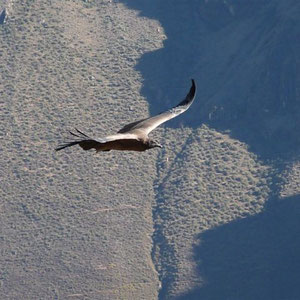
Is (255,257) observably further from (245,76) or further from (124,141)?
(124,141)

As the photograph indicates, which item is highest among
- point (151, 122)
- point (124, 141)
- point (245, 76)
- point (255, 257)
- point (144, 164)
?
point (124, 141)

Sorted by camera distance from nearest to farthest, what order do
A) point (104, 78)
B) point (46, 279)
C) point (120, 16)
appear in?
point (46, 279) < point (104, 78) < point (120, 16)

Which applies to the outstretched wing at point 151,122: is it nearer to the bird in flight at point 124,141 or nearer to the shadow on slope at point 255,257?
the bird in flight at point 124,141

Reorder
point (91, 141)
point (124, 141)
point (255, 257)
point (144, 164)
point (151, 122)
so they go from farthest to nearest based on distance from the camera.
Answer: point (144, 164)
point (255, 257)
point (151, 122)
point (124, 141)
point (91, 141)

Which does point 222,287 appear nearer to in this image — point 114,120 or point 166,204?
point 166,204

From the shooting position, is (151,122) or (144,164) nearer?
(151,122)

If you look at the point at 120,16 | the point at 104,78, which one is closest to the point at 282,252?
the point at 104,78

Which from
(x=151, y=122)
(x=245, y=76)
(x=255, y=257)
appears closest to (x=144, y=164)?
(x=255, y=257)
